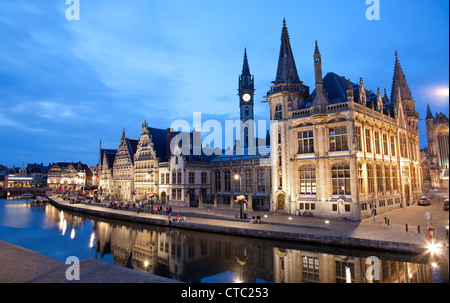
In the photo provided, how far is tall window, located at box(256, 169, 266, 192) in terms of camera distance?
42.4 meters

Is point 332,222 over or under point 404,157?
under

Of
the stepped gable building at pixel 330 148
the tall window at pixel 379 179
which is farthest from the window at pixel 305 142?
the tall window at pixel 379 179

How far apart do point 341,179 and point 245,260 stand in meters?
16.3

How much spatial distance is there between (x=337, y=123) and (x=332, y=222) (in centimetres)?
1114

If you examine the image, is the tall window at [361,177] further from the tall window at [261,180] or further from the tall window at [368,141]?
the tall window at [261,180]

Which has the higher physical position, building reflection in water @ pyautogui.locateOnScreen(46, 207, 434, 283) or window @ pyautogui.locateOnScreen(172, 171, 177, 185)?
window @ pyautogui.locateOnScreen(172, 171, 177, 185)

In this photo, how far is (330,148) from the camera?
3070 cm

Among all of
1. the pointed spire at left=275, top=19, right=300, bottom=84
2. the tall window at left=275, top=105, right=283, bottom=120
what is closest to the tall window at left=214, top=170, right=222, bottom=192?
the tall window at left=275, top=105, right=283, bottom=120

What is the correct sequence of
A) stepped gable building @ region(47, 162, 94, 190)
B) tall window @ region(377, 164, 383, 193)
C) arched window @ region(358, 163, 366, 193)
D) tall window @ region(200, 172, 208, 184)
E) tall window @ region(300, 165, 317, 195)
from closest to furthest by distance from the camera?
arched window @ region(358, 163, 366, 193) < tall window @ region(300, 165, 317, 195) < tall window @ region(377, 164, 383, 193) < tall window @ region(200, 172, 208, 184) < stepped gable building @ region(47, 162, 94, 190)

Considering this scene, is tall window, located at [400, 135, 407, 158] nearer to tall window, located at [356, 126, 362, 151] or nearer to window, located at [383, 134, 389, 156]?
window, located at [383, 134, 389, 156]
